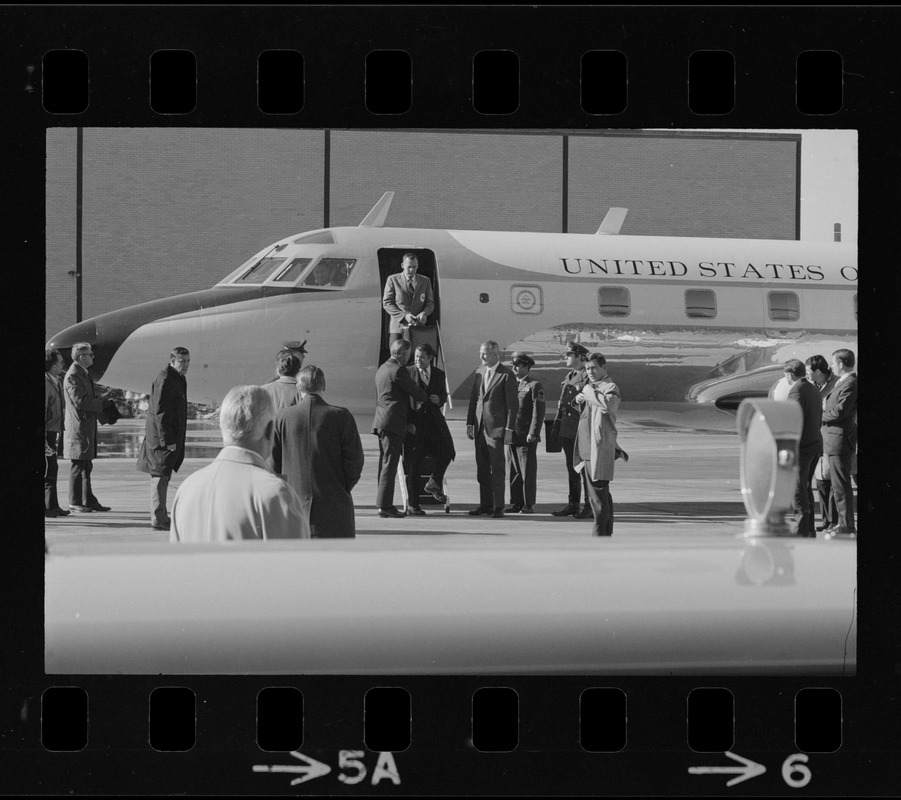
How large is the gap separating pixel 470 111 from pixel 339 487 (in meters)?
2.93

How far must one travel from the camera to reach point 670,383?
13.9 m

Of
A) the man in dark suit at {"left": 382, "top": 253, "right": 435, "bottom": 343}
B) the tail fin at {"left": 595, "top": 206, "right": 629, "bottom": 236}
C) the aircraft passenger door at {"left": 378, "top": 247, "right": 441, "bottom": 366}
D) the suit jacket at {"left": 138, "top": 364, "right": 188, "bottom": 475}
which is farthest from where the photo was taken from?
the tail fin at {"left": 595, "top": 206, "right": 629, "bottom": 236}

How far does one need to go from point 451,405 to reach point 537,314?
5.06ft

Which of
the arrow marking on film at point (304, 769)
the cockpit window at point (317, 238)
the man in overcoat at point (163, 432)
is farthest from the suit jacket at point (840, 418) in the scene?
the arrow marking on film at point (304, 769)

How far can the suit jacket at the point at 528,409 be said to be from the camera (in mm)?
10992

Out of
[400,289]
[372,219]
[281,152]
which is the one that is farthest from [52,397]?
[281,152]

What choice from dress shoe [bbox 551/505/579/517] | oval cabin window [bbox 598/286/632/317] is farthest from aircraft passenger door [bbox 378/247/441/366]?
dress shoe [bbox 551/505/579/517]

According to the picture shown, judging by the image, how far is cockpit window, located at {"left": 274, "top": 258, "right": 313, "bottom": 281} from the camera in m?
13.1

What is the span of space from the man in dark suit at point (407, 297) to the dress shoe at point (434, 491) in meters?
1.95

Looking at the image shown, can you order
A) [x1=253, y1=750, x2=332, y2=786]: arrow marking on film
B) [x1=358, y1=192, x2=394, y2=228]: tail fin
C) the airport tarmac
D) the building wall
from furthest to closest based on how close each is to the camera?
the building wall → [x1=358, y1=192, x2=394, y2=228]: tail fin → the airport tarmac → [x1=253, y1=750, x2=332, y2=786]: arrow marking on film

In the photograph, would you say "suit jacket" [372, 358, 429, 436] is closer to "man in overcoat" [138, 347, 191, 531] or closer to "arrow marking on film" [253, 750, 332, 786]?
"man in overcoat" [138, 347, 191, 531]

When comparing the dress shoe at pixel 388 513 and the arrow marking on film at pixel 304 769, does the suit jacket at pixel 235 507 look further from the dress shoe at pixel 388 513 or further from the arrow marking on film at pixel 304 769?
the dress shoe at pixel 388 513

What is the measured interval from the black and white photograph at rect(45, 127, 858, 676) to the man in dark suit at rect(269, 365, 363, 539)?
0.6 inches

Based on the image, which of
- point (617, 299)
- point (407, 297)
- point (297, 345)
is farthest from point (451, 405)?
point (617, 299)
